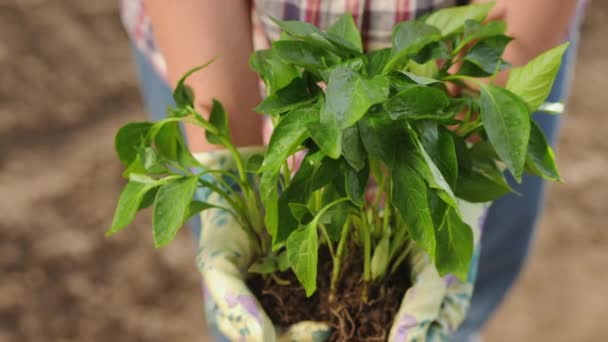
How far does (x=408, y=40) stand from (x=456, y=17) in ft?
0.38

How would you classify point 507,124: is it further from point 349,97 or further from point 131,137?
point 131,137

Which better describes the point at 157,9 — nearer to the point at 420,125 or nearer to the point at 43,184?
the point at 420,125

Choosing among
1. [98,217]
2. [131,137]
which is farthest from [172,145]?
[98,217]

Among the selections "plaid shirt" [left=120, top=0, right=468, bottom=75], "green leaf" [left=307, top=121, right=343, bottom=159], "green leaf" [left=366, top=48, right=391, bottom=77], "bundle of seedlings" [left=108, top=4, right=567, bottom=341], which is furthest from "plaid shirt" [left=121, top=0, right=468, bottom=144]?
"green leaf" [left=307, top=121, right=343, bottom=159]

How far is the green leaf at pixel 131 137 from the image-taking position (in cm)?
57

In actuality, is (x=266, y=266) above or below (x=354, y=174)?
below

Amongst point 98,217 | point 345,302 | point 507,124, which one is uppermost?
point 507,124

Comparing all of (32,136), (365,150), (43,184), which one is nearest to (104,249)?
(43,184)

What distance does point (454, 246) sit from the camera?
52 centimetres

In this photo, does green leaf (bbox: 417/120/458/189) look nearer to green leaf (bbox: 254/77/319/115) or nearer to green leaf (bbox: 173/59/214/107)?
green leaf (bbox: 254/77/319/115)

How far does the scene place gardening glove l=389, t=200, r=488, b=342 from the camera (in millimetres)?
595

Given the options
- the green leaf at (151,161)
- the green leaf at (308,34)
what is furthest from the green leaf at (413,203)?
the green leaf at (151,161)

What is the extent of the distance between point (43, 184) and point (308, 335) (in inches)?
48.1

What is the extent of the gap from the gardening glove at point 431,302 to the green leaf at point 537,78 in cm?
11
